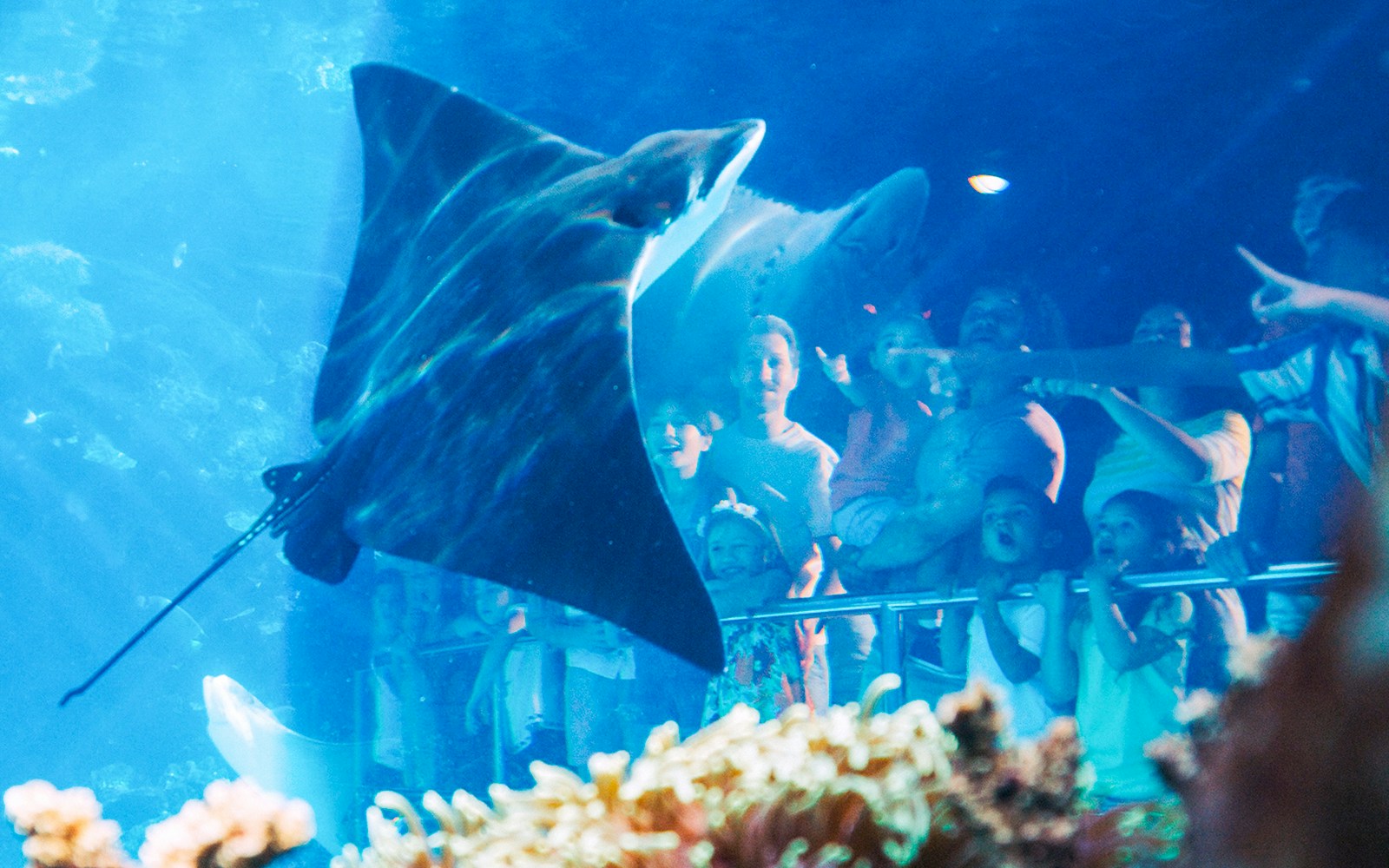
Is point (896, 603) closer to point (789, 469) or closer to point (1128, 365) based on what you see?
point (789, 469)

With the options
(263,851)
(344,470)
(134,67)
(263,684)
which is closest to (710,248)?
(344,470)

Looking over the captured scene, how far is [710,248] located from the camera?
8.31 metres

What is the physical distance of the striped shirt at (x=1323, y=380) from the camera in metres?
4.13

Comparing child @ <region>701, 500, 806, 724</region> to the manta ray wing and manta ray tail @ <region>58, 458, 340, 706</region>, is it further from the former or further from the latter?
manta ray tail @ <region>58, 458, 340, 706</region>

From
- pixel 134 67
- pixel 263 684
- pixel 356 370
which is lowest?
pixel 356 370

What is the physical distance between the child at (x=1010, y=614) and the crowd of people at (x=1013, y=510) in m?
0.02

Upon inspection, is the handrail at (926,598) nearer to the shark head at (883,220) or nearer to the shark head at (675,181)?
the shark head at (675,181)

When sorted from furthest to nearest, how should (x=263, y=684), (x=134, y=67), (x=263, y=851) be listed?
(x=263, y=684) → (x=134, y=67) → (x=263, y=851)

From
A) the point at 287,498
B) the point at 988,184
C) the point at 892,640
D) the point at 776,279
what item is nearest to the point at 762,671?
the point at 892,640

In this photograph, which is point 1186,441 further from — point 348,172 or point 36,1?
point 36,1

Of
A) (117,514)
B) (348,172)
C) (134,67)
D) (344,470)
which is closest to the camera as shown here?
(344,470)

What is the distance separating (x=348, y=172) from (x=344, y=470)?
14275mm

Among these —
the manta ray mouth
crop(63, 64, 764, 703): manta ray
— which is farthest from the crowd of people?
the manta ray mouth

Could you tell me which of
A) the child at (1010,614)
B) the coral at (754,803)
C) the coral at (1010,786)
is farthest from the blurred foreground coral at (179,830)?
the child at (1010,614)
